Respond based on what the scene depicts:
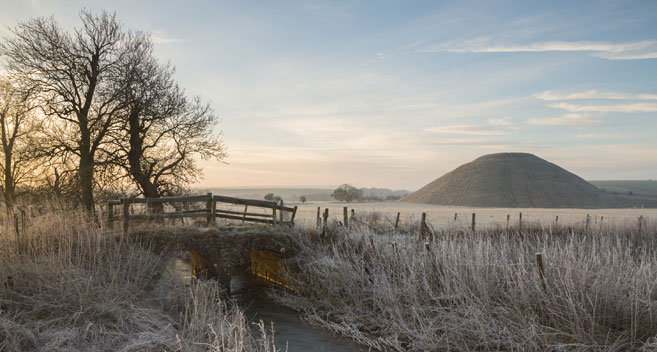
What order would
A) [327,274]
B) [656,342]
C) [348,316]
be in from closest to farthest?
[656,342], [348,316], [327,274]

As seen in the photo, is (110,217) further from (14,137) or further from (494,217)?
(494,217)

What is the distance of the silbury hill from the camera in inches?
3189

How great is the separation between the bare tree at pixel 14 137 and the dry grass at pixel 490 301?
15889 millimetres

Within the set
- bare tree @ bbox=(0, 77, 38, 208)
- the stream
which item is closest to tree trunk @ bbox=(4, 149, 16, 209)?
bare tree @ bbox=(0, 77, 38, 208)

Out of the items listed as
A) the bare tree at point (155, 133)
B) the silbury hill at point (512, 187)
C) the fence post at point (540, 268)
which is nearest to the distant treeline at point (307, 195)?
the silbury hill at point (512, 187)

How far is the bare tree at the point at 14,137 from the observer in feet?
68.1

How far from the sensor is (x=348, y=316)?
12.6 meters

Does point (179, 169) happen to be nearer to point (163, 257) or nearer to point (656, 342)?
point (163, 257)

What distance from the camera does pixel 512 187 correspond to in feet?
285

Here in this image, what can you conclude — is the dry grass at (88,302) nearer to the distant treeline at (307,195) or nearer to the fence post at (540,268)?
the fence post at (540,268)

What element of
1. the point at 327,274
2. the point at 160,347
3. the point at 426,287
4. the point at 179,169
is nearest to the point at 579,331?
the point at 426,287

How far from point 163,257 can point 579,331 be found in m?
11.9

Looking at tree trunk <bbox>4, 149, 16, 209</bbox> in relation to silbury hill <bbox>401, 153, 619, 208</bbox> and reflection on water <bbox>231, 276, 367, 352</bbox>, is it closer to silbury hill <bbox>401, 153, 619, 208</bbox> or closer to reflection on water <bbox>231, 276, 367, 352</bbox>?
reflection on water <bbox>231, 276, 367, 352</bbox>

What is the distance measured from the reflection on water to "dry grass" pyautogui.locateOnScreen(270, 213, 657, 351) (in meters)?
0.38
